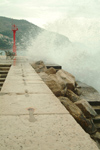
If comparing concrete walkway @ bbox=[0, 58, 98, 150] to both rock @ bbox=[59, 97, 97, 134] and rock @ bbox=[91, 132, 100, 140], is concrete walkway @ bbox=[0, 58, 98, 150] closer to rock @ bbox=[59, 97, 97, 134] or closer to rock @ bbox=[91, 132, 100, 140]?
rock @ bbox=[59, 97, 97, 134]

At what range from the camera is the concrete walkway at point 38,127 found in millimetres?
1379

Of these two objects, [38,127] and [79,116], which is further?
[79,116]

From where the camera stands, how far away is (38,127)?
165 centimetres

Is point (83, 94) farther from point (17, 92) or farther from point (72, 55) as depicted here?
point (72, 55)

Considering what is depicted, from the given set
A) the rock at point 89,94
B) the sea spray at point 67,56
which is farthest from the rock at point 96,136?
the sea spray at point 67,56

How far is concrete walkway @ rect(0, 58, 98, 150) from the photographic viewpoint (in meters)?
1.38

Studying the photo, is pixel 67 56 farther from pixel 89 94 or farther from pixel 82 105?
pixel 82 105

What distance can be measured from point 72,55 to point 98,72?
2470mm

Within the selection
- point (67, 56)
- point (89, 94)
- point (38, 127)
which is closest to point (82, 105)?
point (89, 94)

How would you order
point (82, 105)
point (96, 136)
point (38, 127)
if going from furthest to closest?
point (82, 105), point (96, 136), point (38, 127)

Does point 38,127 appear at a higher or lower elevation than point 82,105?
higher

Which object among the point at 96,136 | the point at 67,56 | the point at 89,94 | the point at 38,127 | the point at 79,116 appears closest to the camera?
the point at 38,127

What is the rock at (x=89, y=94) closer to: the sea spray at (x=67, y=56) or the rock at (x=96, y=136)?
the rock at (x=96, y=136)

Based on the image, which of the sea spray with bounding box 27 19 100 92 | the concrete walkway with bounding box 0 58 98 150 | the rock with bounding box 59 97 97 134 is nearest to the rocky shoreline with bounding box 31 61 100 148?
the rock with bounding box 59 97 97 134
